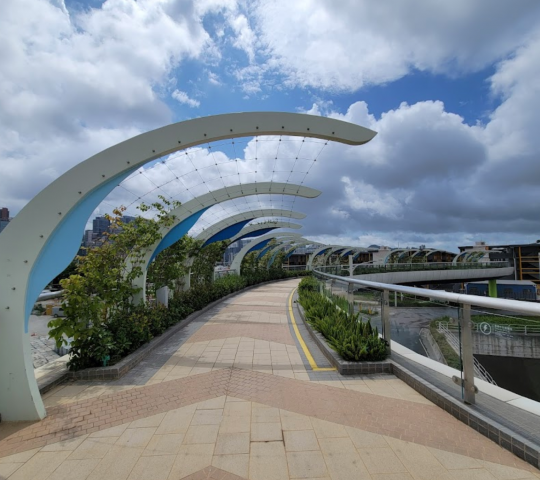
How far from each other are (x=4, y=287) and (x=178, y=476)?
2.91 metres

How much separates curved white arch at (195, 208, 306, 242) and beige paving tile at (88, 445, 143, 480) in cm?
1044

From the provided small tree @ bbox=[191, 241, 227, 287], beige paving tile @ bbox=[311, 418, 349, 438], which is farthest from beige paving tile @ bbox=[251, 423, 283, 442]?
small tree @ bbox=[191, 241, 227, 287]

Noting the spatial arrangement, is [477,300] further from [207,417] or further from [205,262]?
[205,262]

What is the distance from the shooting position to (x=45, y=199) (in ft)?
13.3

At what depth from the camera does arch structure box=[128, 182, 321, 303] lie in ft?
25.0

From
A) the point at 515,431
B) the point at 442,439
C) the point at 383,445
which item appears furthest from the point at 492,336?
the point at 383,445

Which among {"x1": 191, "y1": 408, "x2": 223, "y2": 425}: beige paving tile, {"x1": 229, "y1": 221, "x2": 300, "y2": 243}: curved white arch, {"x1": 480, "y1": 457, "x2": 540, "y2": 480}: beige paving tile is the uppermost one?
{"x1": 229, "y1": 221, "x2": 300, "y2": 243}: curved white arch

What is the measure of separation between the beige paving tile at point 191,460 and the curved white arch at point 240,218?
10.6 meters

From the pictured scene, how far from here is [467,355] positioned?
352cm

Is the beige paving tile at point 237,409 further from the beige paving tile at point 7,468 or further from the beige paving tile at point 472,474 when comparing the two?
the beige paving tile at point 472,474

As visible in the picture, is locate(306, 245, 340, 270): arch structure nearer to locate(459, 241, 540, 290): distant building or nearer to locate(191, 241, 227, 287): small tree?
locate(191, 241, 227, 287): small tree

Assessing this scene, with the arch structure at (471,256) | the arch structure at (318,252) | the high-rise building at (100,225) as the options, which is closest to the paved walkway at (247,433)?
the high-rise building at (100,225)

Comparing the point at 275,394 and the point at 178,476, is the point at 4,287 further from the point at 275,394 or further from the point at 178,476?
the point at 275,394

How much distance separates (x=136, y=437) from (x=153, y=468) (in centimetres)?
59
